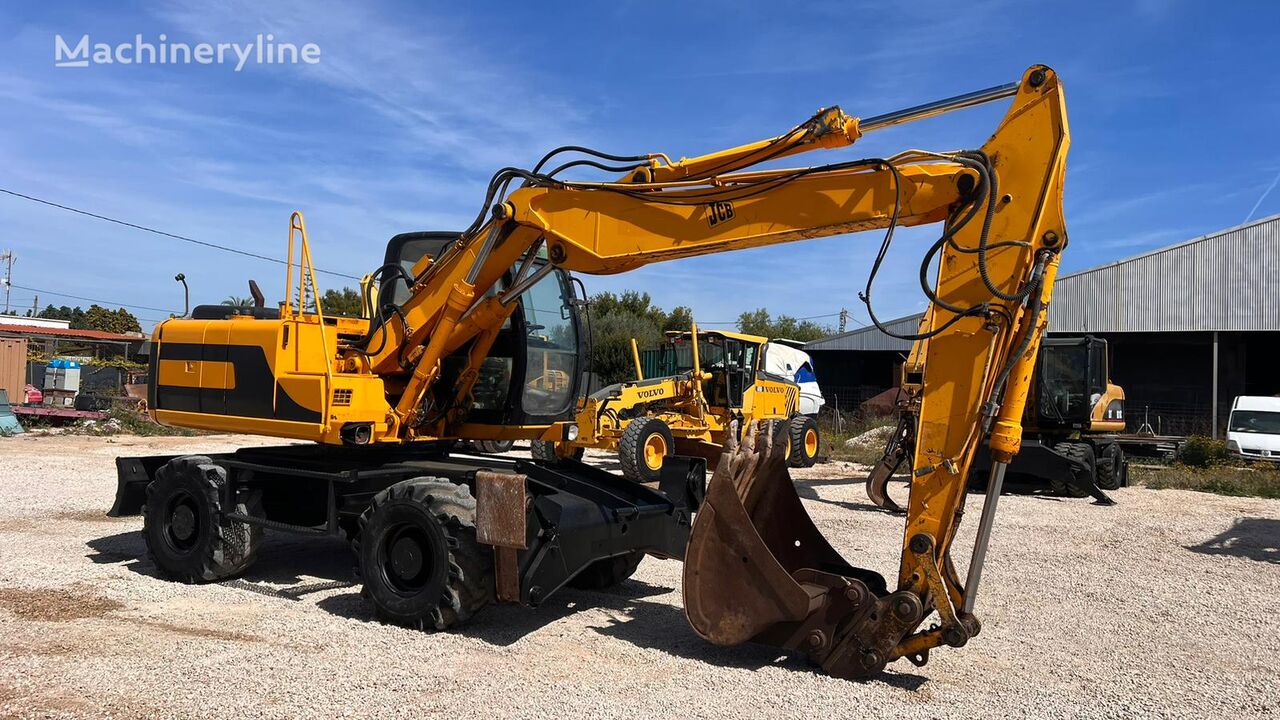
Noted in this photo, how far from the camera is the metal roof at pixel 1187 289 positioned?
84.1 ft

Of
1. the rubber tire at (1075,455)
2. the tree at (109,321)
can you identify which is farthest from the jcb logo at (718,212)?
the tree at (109,321)

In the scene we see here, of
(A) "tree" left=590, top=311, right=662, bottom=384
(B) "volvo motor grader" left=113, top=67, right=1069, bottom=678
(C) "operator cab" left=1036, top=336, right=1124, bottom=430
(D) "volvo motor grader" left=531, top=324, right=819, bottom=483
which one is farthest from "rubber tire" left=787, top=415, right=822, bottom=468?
(A) "tree" left=590, top=311, right=662, bottom=384

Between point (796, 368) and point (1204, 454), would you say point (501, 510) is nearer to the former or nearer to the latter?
point (1204, 454)

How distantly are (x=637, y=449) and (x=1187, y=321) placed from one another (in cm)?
1945

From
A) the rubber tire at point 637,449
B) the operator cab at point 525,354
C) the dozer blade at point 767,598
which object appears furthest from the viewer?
the rubber tire at point 637,449

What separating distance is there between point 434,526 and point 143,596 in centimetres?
272

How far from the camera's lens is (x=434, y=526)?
6.18 metres

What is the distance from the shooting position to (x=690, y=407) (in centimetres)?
1756

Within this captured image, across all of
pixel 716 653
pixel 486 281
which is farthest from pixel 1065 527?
pixel 486 281

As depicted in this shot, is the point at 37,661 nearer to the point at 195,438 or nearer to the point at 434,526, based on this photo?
the point at 434,526

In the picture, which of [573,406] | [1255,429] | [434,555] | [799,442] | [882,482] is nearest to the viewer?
[434,555]

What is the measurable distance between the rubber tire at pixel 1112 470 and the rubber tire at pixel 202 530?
A: 45.9 feet

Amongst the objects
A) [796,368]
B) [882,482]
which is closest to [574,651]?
[882,482]

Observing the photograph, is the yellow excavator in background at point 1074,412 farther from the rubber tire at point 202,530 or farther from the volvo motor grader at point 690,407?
the rubber tire at point 202,530
